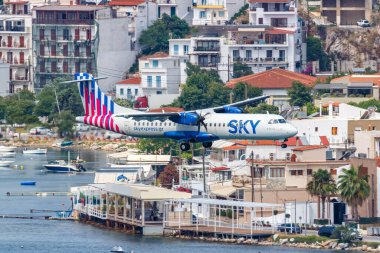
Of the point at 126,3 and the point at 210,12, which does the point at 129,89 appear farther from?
the point at 126,3

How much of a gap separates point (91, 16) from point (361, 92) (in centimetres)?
3157

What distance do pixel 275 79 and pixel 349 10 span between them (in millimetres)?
17141

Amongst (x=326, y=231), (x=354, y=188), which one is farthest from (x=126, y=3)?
(x=326, y=231)

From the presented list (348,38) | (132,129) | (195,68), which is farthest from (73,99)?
(132,129)

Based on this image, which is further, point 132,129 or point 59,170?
point 59,170

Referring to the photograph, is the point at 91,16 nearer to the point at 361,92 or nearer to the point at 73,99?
the point at 73,99

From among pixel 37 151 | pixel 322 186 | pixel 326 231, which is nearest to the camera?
pixel 326 231

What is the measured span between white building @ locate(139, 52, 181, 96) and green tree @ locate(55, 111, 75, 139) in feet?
22.0

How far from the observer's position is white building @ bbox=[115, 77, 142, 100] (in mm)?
165000

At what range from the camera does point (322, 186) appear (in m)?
104

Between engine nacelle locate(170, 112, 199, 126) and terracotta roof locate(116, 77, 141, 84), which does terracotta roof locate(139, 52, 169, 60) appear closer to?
terracotta roof locate(116, 77, 141, 84)

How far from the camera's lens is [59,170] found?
138625mm

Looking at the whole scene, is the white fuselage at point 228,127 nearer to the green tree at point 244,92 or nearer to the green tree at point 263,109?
the green tree at point 263,109

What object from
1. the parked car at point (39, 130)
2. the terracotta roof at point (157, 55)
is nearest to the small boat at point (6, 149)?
the parked car at point (39, 130)
